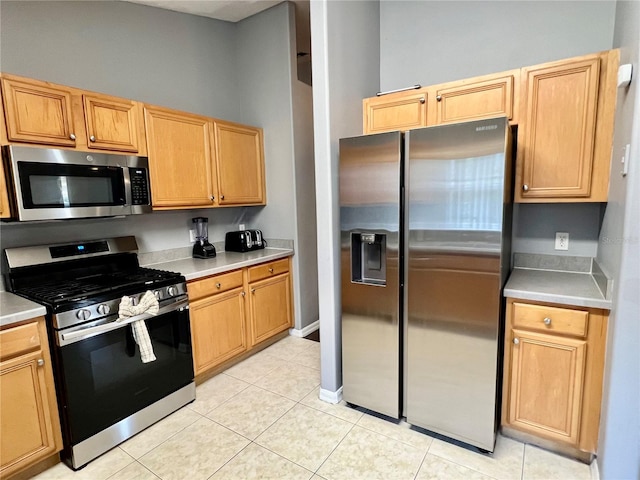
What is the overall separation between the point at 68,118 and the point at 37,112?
0.48 feet

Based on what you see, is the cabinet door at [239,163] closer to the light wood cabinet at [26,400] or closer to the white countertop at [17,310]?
the white countertop at [17,310]

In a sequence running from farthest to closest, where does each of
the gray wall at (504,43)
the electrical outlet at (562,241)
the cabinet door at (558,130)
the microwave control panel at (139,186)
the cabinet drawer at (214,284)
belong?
the cabinet drawer at (214,284)
the microwave control panel at (139,186)
the electrical outlet at (562,241)
the gray wall at (504,43)
the cabinet door at (558,130)

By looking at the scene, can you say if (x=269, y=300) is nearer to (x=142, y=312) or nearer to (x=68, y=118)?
(x=142, y=312)

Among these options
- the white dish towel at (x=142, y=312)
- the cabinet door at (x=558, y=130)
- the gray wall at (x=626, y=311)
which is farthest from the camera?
the white dish towel at (x=142, y=312)

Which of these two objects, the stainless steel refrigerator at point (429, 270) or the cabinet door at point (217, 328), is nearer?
the stainless steel refrigerator at point (429, 270)

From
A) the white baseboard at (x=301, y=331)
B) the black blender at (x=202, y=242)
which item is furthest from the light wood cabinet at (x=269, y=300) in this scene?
the black blender at (x=202, y=242)

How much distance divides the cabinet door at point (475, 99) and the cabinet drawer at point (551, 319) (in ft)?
3.48

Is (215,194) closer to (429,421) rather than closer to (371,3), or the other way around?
(371,3)

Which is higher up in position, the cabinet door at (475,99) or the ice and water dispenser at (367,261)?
the cabinet door at (475,99)

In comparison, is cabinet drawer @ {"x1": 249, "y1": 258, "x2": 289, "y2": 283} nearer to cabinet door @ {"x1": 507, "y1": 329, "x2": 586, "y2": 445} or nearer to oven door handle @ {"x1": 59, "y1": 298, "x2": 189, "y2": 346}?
oven door handle @ {"x1": 59, "y1": 298, "x2": 189, "y2": 346}

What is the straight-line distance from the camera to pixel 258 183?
3.31 m

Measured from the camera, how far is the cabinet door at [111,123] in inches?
80.5

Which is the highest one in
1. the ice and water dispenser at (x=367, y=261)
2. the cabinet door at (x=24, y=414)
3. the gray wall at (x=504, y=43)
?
the gray wall at (x=504, y=43)

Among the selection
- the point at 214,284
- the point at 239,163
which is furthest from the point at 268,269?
the point at 239,163
